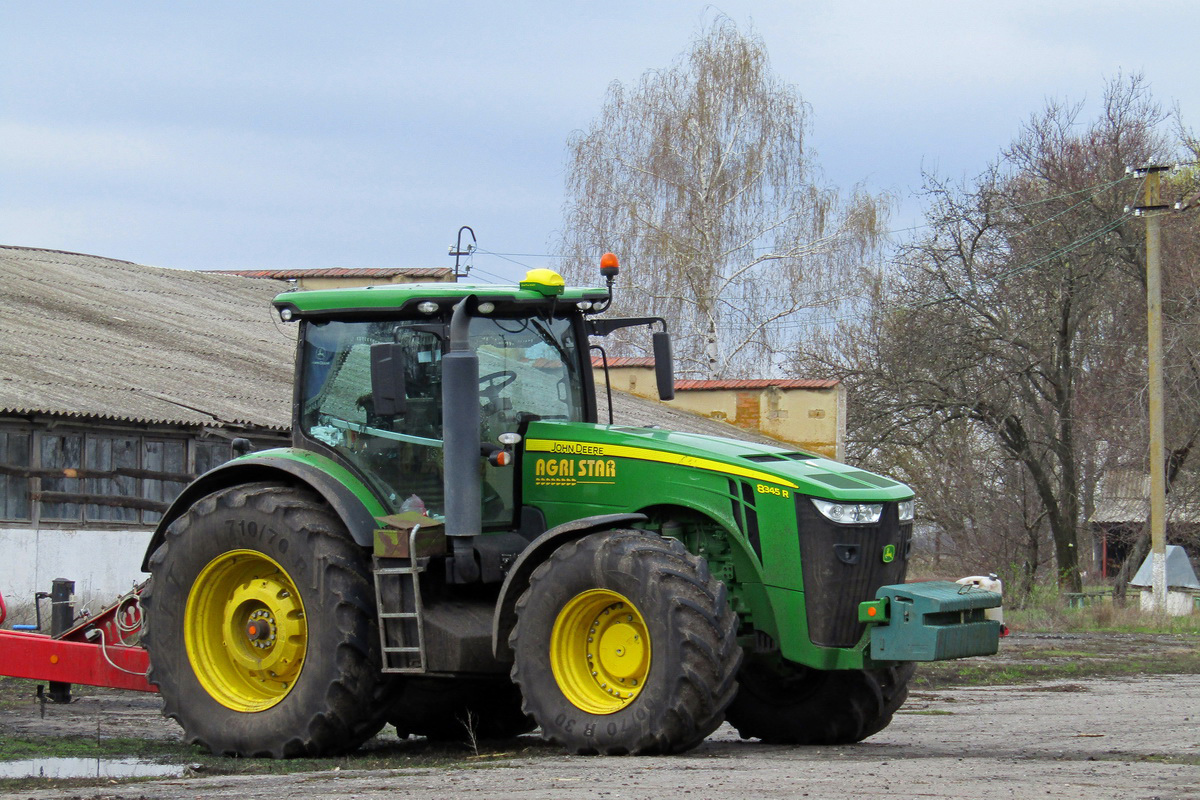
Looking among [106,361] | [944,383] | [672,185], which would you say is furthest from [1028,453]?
[106,361]

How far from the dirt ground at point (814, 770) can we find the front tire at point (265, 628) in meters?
0.56

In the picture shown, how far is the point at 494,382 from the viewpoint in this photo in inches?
332

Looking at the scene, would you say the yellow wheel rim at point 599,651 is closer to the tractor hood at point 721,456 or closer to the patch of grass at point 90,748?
the tractor hood at point 721,456

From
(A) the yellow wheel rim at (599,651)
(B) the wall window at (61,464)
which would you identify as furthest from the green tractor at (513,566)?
(B) the wall window at (61,464)

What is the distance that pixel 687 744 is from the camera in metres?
7.44

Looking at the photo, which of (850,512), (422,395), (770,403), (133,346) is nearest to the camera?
(850,512)

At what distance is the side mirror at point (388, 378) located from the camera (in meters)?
7.79

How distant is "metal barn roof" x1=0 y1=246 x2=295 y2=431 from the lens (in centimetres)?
1703

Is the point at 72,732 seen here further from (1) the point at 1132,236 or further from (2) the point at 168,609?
(1) the point at 1132,236

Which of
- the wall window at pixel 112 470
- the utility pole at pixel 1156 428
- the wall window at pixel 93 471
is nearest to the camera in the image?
the wall window at pixel 93 471

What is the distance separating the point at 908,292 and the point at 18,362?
59.6 ft

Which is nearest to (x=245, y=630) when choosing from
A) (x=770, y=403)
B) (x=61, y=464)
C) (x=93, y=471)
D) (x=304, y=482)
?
(x=304, y=482)

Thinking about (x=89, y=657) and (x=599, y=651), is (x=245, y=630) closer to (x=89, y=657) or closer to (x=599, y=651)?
(x=89, y=657)

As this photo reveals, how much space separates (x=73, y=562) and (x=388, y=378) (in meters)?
10.7
